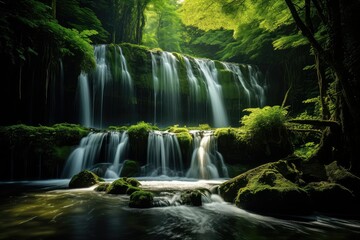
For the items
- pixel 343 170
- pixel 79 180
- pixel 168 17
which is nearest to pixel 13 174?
pixel 79 180

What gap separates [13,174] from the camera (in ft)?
32.3

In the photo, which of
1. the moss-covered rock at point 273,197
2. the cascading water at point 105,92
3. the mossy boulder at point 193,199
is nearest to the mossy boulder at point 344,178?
the moss-covered rock at point 273,197

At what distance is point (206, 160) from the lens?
36.3 ft

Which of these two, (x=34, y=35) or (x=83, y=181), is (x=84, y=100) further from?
(x=83, y=181)

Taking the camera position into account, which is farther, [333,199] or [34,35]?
[34,35]

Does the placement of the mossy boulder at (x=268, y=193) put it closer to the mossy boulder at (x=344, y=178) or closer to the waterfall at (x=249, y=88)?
the mossy boulder at (x=344, y=178)

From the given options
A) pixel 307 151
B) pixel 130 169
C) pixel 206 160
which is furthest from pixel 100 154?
pixel 307 151

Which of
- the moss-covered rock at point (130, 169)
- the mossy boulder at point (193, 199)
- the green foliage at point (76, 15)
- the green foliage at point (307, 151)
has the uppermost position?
the green foliage at point (76, 15)

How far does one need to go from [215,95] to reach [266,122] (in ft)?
31.5

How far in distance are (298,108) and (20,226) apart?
18629 millimetres

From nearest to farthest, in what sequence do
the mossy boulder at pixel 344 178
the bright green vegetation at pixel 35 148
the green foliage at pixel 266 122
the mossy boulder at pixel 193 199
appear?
the mossy boulder at pixel 344 178
the mossy boulder at pixel 193 199
the green foliage at pixel 266 122
the bright green vegetation at pixel 35 148

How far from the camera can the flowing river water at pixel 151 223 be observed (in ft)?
11.8

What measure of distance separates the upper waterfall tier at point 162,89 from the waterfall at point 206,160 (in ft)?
21.4

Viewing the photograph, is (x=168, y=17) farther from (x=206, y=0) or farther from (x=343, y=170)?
(x=343, y=170)
